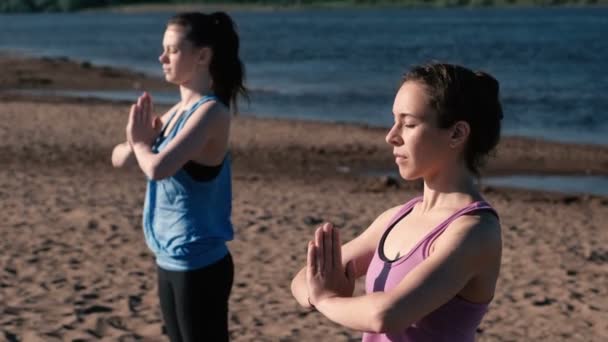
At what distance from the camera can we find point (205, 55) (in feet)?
12.5

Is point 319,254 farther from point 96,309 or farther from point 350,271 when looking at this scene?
point 96,309

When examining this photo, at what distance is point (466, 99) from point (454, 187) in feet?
0.68

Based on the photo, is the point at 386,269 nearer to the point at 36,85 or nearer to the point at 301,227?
the point at 301,227

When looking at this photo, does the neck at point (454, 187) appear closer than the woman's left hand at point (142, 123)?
Yes

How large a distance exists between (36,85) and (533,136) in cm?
1545

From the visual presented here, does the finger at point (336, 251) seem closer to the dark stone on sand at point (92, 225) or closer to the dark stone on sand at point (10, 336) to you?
the dark stone on sand at point (10, 336)

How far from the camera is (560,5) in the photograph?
145750mm

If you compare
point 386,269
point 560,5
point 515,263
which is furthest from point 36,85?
point 560,5

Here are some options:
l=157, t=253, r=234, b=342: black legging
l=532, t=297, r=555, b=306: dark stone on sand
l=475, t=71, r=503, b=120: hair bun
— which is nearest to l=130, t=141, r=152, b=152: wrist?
l=157, t=253, r=234, b=342: black legging

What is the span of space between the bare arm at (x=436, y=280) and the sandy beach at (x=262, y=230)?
4.38m

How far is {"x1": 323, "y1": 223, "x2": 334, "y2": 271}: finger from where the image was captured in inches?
93.9

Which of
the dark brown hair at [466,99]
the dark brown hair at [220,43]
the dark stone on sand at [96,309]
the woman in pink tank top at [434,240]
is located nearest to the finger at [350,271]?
the woman in pink tank top at [434,240]

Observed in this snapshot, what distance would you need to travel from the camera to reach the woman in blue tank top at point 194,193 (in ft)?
12.3

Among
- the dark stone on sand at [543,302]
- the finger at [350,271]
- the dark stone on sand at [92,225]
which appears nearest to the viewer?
the finger at [350,271]
